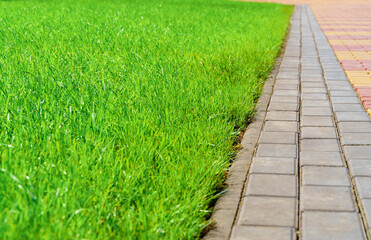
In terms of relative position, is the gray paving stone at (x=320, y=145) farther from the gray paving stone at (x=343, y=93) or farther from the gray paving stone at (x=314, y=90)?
the gray paving stone at (x=314, y=90)

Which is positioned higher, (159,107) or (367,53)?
(159,107)

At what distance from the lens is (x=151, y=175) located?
117 inches

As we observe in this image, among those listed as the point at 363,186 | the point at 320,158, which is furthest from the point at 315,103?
the point at 363,186

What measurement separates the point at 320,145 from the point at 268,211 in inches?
48.8

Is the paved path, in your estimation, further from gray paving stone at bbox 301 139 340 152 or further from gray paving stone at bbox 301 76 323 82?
gray paving stone at bbox 301 76 323 82

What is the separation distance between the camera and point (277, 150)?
11.9 ft

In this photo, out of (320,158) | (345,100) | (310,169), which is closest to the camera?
(310,169)

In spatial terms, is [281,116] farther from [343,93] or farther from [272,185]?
[272,185]

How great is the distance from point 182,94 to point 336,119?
131cm

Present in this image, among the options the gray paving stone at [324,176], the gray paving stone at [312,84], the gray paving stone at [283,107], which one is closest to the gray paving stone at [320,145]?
the gray paving stone at [324,176]

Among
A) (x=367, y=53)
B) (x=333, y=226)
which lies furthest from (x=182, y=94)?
(x=367, y=53)

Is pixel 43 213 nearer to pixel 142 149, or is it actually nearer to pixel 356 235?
pixel 142 149

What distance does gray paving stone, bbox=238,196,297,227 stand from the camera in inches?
101

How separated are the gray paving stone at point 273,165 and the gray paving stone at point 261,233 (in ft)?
2.50
